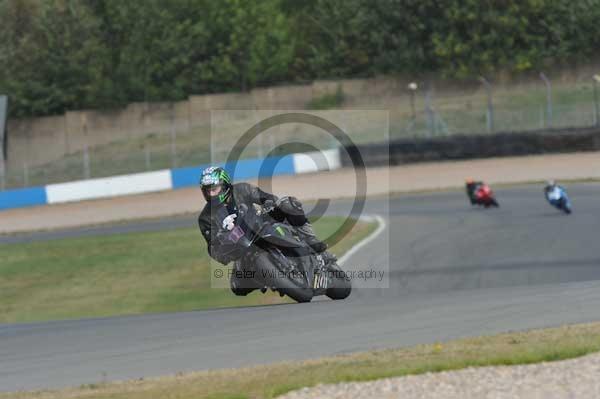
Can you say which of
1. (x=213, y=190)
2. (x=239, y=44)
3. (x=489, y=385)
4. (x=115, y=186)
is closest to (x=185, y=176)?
(x=115, y=186)

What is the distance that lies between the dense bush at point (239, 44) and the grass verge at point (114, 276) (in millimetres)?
25886

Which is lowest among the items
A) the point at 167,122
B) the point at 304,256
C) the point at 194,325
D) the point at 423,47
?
the point at 194,325

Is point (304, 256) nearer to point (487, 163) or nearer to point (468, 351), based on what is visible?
point (468, 351)

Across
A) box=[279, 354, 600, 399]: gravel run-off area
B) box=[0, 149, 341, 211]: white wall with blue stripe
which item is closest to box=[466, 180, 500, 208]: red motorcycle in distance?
box=[0, 149, 341, 211]: white wall with blue stripe

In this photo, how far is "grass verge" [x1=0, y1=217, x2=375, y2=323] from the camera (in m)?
16.5

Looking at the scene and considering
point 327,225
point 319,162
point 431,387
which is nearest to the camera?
point 431,387

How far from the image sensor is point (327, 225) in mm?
23141

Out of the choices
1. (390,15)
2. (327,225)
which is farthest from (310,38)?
(327,225)

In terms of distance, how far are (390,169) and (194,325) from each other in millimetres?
23493

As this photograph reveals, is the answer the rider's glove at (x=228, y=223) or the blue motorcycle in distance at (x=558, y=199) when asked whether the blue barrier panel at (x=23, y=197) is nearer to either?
the blue motorcycle in distance at (x=558, y=199)

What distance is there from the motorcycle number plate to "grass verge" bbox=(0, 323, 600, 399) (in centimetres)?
167

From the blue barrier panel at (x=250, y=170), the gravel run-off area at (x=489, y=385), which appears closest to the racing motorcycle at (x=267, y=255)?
the gravel run-off area at (x=489, y=385)

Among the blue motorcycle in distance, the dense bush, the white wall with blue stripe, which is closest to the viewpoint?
the blue motorcycle in distance

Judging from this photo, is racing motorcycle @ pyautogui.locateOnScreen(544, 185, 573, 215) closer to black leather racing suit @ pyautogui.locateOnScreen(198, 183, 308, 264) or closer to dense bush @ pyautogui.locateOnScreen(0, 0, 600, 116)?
black leather racing suit @ pyautogui.locateOnScreen(198, 183, 308, 264)
